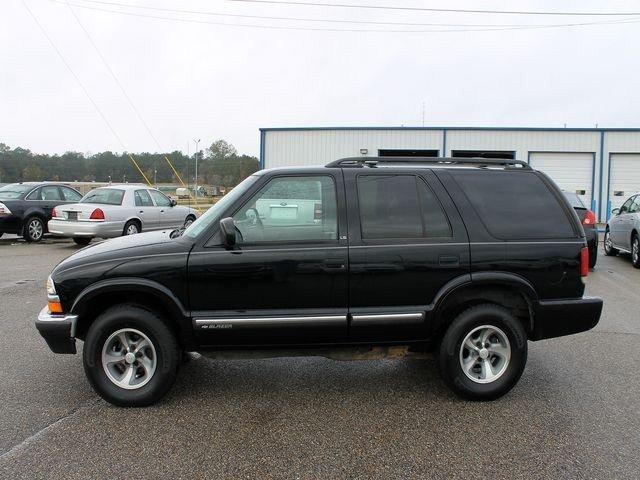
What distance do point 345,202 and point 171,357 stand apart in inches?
69.3

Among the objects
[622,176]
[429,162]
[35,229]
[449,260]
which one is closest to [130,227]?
[35,229]

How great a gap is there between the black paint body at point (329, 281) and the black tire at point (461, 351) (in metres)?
0.15

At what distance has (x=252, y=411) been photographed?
13.0 feet

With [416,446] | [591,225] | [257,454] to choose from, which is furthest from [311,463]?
[591,225]

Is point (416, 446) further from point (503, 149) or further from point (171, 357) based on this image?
point (503, 149)

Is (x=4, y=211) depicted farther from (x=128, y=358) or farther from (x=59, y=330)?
(x=128, y=358)

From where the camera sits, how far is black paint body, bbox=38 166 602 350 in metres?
3.95

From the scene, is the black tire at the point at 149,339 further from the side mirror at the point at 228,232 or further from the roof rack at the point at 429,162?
the roof rack at the point at 429,162

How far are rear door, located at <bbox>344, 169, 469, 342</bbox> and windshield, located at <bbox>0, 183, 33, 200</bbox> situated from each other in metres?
13.3

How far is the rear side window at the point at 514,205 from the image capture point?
4246mm

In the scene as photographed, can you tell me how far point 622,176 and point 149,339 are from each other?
73.6ft

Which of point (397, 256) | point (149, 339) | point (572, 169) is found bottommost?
point (149, 339)

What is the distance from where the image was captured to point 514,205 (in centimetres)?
432

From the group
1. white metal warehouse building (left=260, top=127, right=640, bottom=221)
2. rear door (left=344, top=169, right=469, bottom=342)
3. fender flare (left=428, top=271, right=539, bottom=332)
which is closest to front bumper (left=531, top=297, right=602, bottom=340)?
fender flare (left=428, top=271, right=539, bottom=332)
